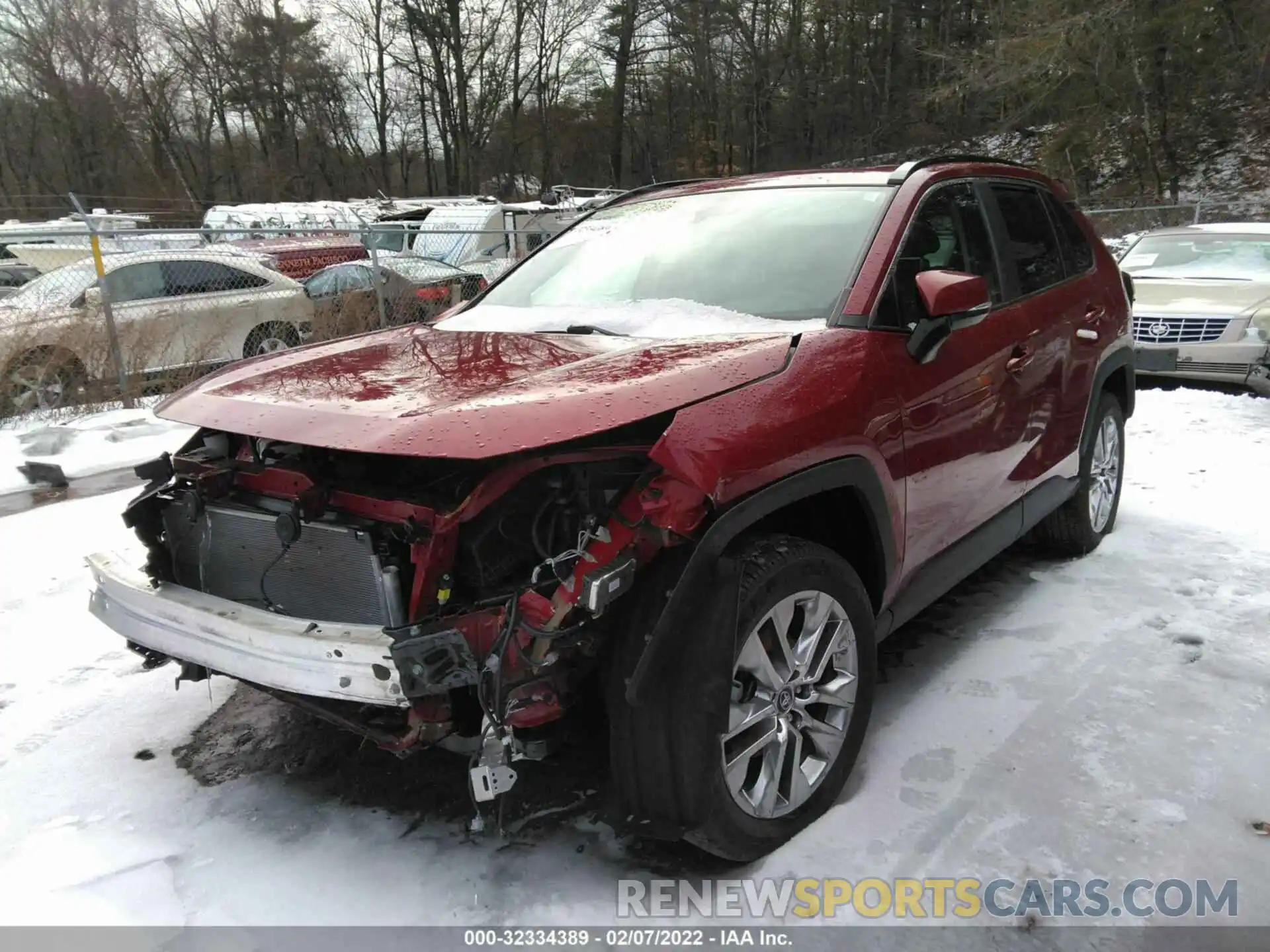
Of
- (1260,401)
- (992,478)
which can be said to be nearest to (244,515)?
(992,478)

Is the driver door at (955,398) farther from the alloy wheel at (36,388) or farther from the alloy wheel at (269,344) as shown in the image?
the alloy wheel at (269,344)

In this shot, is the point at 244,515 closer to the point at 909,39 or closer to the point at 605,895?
the point at 605,895

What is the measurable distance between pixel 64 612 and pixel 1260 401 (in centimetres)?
891

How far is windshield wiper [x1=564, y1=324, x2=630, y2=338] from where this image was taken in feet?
9.39

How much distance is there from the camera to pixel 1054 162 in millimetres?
27250

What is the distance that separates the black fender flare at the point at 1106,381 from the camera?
409 centimetres

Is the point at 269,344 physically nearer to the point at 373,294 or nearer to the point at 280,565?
the point at 373,294

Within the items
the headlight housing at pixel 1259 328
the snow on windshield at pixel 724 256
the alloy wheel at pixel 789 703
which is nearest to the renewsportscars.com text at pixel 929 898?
the alloy wheel at pixel 789 703

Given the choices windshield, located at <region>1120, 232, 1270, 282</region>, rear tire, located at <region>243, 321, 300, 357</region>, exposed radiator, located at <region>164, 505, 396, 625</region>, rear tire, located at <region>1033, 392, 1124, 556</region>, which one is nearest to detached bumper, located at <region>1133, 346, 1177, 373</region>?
rear tire, located at <region>1033, 392, 1124, 556</region>

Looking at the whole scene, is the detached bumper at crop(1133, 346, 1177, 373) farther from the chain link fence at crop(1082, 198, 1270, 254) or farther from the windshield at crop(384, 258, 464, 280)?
the chain link fence at crop(1082, 198, 1270, 254)

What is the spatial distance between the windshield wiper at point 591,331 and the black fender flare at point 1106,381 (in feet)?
7.94

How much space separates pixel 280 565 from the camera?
2.41 metres

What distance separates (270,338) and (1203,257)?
1054cm

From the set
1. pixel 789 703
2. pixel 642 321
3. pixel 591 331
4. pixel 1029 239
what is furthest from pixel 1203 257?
pixel 789 703
